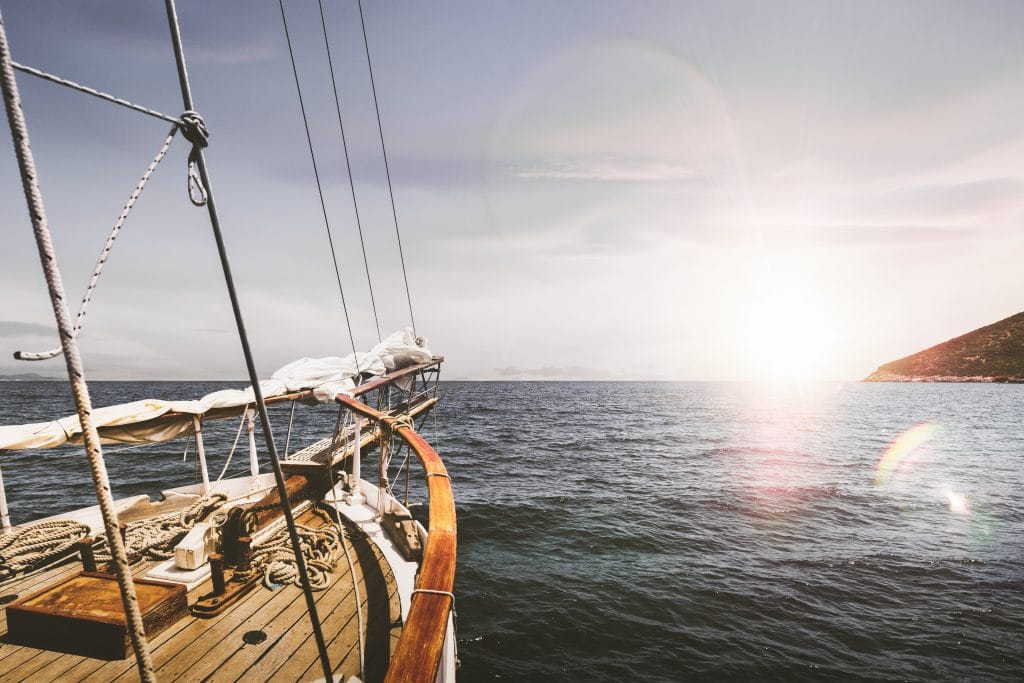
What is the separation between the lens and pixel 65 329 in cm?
126

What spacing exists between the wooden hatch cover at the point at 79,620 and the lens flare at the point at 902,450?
2663 centimetres

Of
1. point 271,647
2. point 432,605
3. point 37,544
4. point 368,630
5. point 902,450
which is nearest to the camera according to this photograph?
point 432,605

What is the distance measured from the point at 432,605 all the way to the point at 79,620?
11.5ft

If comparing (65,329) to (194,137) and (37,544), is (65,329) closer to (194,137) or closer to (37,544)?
(194,137)

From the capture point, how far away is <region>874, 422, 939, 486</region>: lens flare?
23.0m

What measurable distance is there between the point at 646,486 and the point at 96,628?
62.0 feet

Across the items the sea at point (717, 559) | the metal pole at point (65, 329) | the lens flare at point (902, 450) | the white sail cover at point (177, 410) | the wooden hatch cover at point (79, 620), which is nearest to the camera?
the metal pole at point (65, 329)

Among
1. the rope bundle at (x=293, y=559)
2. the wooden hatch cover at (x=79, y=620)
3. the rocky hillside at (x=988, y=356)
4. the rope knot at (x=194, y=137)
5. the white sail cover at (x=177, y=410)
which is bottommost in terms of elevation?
the rocky hillside at (x=988, y=356)

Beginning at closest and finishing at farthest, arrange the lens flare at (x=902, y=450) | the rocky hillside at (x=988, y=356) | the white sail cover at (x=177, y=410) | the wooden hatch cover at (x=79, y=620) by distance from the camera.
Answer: the wooden hatch cover at (x=79, y=620)
the white sail cover at (x=177, y=410)
the lens flare at (x=902, y=450)
the rocky hillside at (x=988, y=356)

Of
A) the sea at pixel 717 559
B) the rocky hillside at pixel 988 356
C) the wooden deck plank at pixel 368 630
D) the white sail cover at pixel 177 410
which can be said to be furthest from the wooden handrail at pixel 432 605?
the rocky hillside at pixel 988 356

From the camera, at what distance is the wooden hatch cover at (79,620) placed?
354cm

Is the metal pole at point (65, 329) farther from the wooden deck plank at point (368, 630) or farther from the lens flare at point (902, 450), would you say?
the lens flare at point (902, 450)

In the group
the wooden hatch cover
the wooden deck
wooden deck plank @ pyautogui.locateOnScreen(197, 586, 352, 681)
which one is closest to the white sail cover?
the wooden deck

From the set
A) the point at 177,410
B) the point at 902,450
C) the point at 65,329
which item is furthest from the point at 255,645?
the point at 902,450
